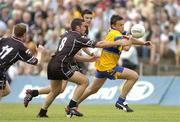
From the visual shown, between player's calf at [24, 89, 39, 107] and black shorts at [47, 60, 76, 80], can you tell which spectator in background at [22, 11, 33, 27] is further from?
black shorts at [47, 60, 76, 80]

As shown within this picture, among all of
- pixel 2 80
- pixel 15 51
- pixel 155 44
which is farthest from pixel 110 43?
pixel 155 44

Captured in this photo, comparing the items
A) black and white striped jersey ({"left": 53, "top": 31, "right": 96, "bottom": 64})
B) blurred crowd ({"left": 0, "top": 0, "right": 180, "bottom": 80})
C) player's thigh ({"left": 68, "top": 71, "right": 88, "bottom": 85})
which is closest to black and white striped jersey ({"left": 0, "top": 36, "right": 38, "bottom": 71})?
black and white striped jersey ({"left": 53, "top": 31, "right": 96, "bottom": 64})

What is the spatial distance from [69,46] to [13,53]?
142 centimetres

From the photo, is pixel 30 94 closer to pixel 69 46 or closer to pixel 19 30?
pixel 69 46

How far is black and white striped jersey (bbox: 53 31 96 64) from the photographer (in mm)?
17750

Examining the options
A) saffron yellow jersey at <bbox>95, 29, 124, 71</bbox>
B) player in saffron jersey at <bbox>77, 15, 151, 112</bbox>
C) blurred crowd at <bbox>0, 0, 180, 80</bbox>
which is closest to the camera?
player in saffron jersey at <bbox>77, 15, 151, 112</bbox>

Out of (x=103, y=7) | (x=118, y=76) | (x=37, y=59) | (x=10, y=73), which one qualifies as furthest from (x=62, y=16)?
(x=37, y=59)

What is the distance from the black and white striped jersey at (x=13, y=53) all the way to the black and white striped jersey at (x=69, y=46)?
0.74 meters

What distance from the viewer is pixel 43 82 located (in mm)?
27484

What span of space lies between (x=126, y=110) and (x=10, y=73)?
9.59 metres

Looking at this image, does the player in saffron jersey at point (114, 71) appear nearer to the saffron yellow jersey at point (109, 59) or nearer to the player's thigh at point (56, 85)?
the saffron yellow jersey at point (109, 59)

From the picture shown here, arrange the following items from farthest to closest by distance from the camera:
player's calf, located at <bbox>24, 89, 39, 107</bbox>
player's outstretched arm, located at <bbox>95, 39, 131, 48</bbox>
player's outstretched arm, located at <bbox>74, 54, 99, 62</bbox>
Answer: player's calf, located at <bbox>24, 89, 39, 107</bbox> < player's outstretched arm, located at <bbox>74, 54, 99, 62</bbox> < player's outstretched arm, located at <bbox>95, 39, 131, 48</bbox>

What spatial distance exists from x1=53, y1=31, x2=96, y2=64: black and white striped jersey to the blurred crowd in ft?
33.4

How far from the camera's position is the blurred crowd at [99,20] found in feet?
95.2
